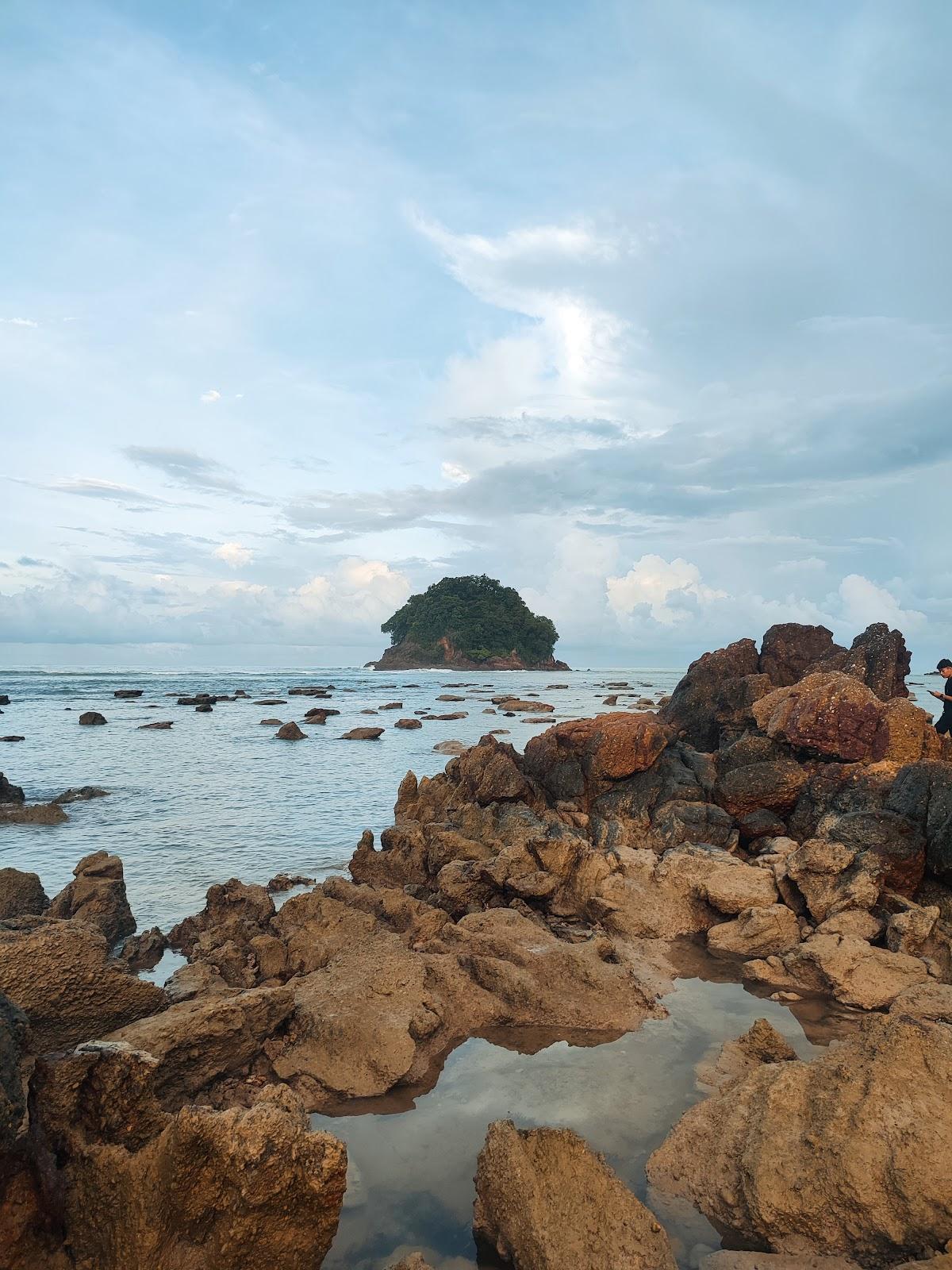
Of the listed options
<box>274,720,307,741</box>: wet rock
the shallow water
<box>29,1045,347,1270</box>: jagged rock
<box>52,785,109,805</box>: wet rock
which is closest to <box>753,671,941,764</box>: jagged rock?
the shallow water

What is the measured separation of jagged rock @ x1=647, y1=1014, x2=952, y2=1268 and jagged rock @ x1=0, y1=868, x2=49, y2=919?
8.44 metres

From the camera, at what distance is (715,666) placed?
19.7 m

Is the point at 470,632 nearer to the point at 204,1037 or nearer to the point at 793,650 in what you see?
the point at 793,650

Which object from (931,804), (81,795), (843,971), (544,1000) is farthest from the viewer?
(81,795)

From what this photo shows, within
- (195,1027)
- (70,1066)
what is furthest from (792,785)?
(70,1066)

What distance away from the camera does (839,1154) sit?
409cm

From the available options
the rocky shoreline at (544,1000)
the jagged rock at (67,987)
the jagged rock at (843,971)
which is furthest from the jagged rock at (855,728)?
the jagged rock at (67,987)

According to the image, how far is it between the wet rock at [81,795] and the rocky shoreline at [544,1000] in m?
9.23

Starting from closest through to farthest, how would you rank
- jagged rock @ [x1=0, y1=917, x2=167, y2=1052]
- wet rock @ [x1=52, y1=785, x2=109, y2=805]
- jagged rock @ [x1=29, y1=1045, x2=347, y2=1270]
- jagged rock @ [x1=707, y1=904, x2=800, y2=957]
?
jagged rock @ [x1=29, y1=1045, x2=347, y2=1270] < jagged rock @ [x1=0, y1=917, x2=167, y2=1052] < jagged rock @ [x1=707, y1=904, x2=800, y2=957] < wet rock @ [x1=52, y1=785, x2=109, y2=805]

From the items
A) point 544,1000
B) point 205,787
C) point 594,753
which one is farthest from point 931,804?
point 205,787

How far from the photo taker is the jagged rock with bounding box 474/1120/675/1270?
3740 millimetres

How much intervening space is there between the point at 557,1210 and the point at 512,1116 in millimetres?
1557

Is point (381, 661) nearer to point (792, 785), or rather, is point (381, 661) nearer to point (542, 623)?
point (542, 623)

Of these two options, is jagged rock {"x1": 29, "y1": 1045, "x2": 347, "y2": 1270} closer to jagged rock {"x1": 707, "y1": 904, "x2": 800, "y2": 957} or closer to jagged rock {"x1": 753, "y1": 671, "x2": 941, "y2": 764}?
jagged rock {"x1": 707, "y1": 904, "x2": 800, "y2": 957}
